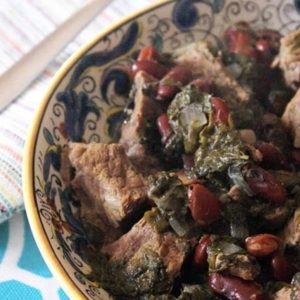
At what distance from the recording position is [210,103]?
8.48 feet

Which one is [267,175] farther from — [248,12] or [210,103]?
[248,12]

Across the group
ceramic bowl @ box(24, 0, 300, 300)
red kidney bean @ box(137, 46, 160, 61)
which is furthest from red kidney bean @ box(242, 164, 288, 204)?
red kidney bean @ box(137, 46, 160, 61)

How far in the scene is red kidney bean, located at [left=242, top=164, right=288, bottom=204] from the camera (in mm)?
2271

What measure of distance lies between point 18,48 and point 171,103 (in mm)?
1246

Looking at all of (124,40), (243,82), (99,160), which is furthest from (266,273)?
(124,40)

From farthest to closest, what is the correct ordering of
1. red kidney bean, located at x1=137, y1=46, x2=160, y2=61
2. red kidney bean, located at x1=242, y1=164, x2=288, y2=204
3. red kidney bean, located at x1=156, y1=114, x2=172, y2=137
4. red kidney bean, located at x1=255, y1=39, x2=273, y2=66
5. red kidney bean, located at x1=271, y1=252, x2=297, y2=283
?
red kidney bean, located at x1=255, y1=39, x2=273, y2=66 → red kidney bean, located at x1=137, y1=46, x2=160, y2=61 → red kidney bean, located at x1=156, y1=114, x2=172, y2=137 → red kidney bean, located at x1=242, y1=164, x2=288, y2=204 → red kidney bean, located at x1=271, y1=252, x2=297, y2=283

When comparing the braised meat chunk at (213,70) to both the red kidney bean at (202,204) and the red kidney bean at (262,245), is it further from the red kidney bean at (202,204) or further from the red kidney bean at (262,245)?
the red kidney bean at (262,245)

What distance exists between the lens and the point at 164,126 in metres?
2.65

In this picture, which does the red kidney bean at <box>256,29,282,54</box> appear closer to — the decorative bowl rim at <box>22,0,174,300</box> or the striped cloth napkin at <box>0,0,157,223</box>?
the decorative bowl rim at <box>22,0,174,300</box>

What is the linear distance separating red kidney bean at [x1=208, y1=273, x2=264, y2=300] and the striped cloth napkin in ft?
3.51

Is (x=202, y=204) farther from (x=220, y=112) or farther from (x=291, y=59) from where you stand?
(x=291, y=59)

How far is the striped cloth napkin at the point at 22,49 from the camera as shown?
2814mm

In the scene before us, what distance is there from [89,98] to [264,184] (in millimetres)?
1087

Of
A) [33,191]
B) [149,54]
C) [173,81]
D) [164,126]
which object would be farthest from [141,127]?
[33,191]
